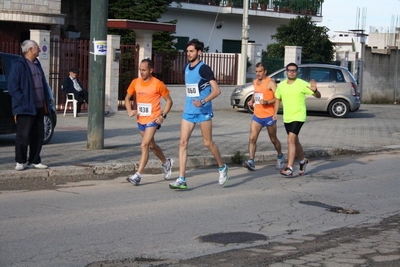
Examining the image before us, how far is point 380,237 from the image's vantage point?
24.8ft

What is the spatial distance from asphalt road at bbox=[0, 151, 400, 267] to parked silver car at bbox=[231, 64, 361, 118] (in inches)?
493

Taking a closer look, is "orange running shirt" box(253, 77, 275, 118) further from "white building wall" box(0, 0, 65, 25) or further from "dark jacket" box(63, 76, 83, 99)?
"white building wall" box(0, 0, 65, 25)

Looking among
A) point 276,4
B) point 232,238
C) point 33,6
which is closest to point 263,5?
point 276,4

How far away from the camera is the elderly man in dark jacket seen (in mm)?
10500

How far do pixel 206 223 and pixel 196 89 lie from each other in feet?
7.94


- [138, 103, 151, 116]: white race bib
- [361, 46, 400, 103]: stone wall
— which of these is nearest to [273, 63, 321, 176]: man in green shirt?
[138, 103, 151, 116]: white race bib

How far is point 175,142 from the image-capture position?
602 inches

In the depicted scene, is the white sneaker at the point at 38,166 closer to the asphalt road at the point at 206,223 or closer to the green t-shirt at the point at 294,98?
the asphalt road at the point at 206,223

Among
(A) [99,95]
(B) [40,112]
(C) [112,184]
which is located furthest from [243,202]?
(A) [99,95]

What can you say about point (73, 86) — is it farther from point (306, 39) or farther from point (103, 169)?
point (306, 39)

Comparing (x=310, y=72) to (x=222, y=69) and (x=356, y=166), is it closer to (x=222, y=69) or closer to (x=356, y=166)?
(x=222, y=69)

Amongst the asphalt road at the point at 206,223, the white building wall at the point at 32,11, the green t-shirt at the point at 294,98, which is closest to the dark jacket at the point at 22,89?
the asphalt road at the point at 206,223

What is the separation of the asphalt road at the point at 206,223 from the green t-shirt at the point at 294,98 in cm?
102

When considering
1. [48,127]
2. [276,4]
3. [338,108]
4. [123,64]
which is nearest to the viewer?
[48,127]
